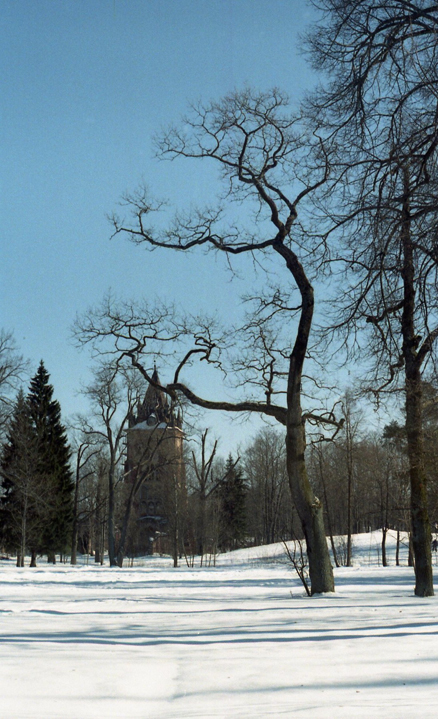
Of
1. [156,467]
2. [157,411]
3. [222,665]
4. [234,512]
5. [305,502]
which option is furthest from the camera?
[234,512]

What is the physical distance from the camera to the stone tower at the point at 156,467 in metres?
38.3

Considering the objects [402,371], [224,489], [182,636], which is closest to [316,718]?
[182,636]

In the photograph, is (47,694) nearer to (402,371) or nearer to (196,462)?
(402,371)

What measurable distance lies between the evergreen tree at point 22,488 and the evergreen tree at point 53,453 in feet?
3.60

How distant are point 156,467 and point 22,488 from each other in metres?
7.87

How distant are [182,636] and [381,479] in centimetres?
3366

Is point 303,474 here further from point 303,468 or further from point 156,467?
point 156,467

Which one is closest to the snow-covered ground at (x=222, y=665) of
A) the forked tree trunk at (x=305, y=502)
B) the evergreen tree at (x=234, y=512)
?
the forked tree trunk at (x=305, y=502)

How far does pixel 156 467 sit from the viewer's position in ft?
130

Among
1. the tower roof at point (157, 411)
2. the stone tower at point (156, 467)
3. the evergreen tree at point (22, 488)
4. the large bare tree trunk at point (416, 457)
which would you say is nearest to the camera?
the large bare tree trunk at point (416, 457)

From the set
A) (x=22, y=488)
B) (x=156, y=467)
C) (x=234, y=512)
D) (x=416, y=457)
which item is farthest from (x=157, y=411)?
(x=234, y=512)

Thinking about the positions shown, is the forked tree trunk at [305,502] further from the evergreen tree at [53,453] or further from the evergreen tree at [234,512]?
the evergreen tree at [234,512]

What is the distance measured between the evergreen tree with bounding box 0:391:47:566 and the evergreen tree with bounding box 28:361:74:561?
1097 mm

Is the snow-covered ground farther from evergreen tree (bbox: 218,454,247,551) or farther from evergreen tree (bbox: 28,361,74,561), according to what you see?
evergreen tree (bbox: 218,454,247,551)
